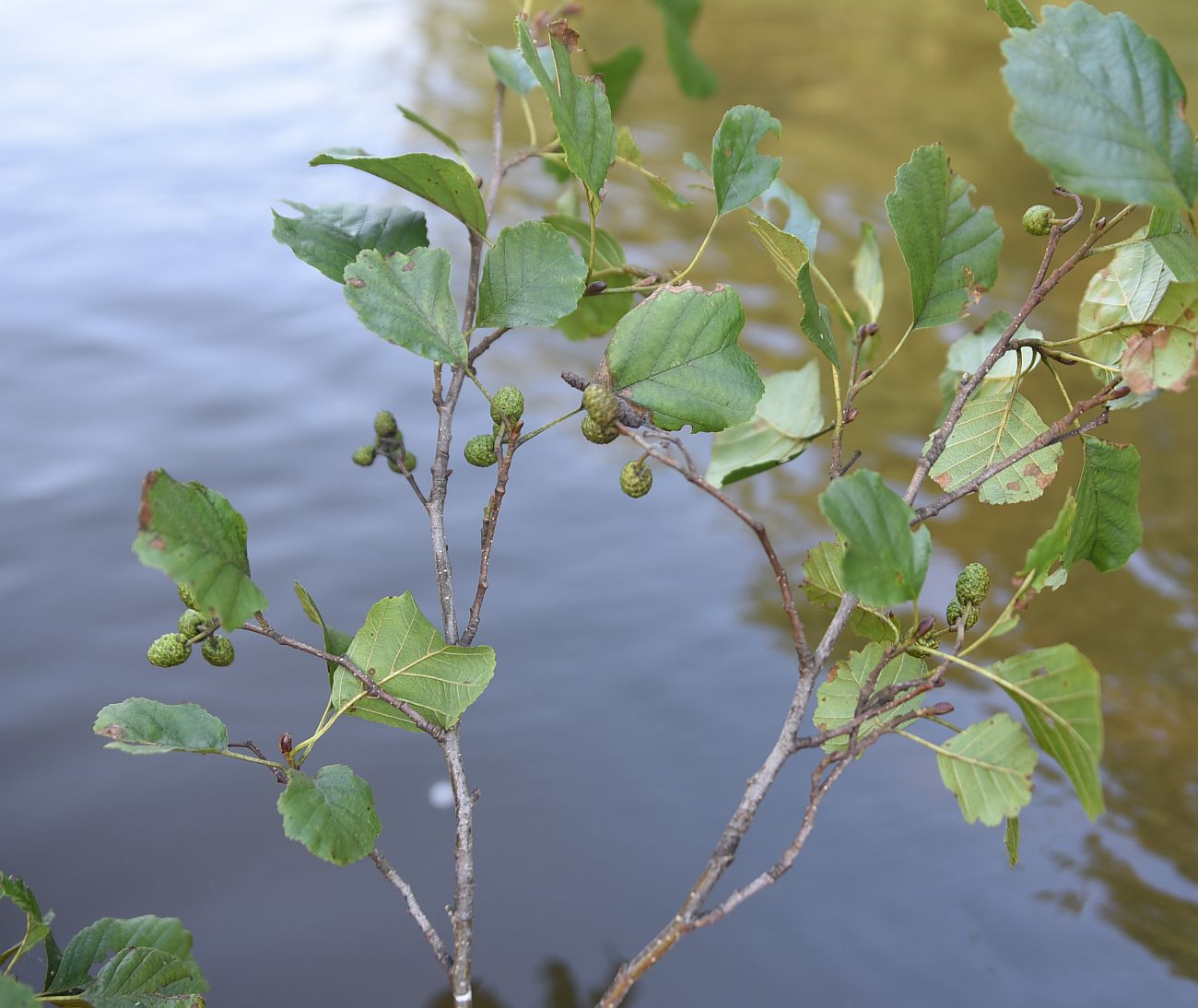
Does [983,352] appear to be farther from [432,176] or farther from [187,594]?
[187,594]

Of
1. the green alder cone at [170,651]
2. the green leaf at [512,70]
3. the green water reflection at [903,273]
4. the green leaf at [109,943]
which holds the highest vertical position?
the green leaf at [512,70]

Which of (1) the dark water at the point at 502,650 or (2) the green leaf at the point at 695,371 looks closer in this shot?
(2) the green leaf at the point at 695,371

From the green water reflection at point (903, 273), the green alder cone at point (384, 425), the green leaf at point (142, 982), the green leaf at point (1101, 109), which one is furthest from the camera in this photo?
the green water reflection at point (903, 273)

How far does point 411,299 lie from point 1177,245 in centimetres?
34

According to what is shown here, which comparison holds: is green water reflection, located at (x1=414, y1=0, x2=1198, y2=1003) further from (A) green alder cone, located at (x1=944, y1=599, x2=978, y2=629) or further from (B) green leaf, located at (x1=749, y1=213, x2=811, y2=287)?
(B) green leaf, located at (x1=749, y1=213, x2=811, y2=287)

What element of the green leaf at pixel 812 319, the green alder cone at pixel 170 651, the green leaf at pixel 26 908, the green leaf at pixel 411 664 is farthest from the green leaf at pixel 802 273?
the green leaf at pixel 26 908

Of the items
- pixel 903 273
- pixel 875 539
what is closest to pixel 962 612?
pixel 875 539

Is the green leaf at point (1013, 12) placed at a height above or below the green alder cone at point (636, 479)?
above

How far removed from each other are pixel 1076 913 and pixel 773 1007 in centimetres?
32

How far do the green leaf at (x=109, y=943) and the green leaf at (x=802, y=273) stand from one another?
430mm

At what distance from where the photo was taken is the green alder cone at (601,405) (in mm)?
491

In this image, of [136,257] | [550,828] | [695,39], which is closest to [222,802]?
[550,828]

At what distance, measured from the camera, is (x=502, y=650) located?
1.21 m

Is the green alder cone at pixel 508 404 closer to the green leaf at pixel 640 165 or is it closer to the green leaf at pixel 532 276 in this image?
the green leaf at pixel 532 276
